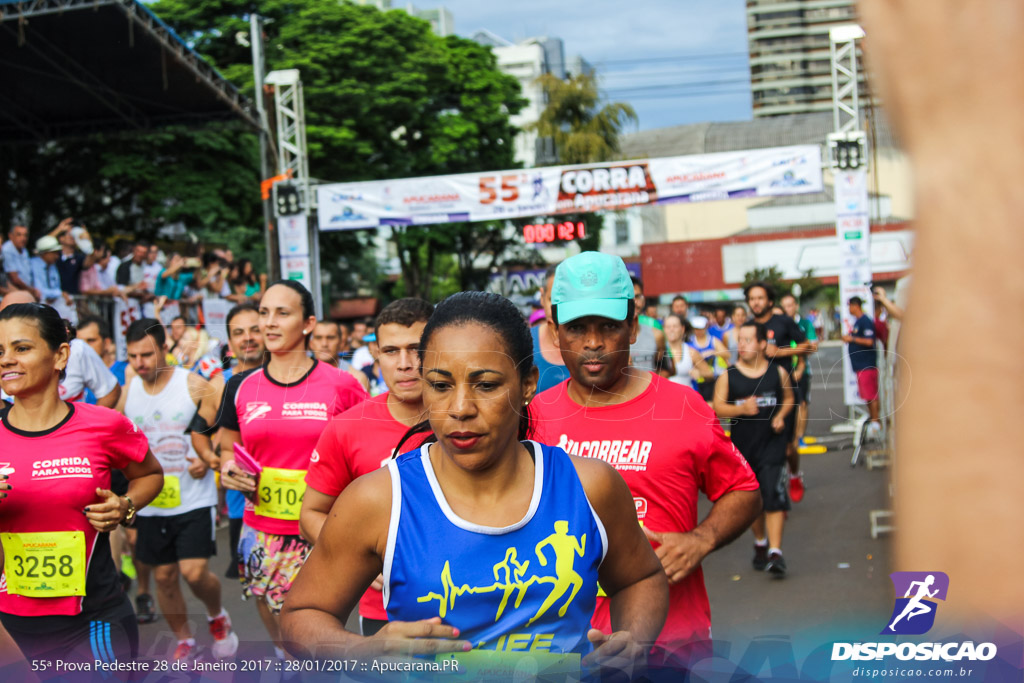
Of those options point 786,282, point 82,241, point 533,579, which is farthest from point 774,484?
point 786,282

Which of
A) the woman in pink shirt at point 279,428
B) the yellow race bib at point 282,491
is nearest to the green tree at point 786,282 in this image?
the woman in pink shirt at point 279,428

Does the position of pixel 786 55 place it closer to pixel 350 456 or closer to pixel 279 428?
pixel 279 428

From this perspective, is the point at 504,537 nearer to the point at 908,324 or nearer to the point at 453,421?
the point at 453,421

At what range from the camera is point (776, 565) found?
6641mm

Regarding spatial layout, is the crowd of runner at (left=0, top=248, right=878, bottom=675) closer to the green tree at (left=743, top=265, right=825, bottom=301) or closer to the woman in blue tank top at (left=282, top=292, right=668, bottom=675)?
the woman in blue tank top at (left=282, top=292, right=668, bottom=675)

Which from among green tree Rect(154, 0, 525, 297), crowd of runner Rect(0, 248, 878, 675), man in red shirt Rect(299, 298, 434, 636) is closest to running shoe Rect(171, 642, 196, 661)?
crowd of runner Rect(0, 248, 878, 675)

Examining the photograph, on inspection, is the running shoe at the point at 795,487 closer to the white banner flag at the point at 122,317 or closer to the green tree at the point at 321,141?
the white banner flag at the point at 122,317

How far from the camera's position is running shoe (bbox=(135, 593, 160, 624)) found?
20.2 feet

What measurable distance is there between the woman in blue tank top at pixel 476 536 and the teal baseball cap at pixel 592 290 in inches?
36.9

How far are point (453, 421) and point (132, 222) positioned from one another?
22318 millimetres

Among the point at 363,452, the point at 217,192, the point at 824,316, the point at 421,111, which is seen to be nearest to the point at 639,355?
the point at 363,452

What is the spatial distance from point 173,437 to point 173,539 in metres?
0.59

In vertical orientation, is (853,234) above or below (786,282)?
below

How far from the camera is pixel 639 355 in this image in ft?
18.9
